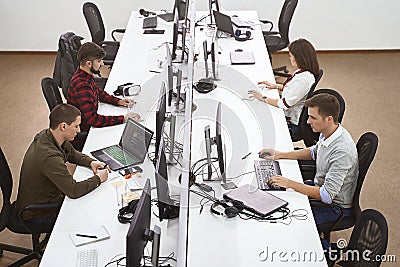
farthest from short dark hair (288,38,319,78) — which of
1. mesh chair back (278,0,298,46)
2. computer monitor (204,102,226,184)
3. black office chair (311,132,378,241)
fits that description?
mesh chair back (278,0,298,46)

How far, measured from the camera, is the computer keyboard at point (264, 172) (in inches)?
144

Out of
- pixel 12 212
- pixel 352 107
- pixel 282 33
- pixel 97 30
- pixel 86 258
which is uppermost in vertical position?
pixel 97 30

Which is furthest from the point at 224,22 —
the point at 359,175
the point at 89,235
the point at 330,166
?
the point at 89,235

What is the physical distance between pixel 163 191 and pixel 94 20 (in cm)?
342

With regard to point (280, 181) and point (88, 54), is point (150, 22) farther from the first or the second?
point (280, 181)

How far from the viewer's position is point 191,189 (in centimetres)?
364

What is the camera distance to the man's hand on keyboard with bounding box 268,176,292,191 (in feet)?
11.8

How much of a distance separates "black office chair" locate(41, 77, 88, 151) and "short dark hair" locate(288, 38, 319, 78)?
172cm

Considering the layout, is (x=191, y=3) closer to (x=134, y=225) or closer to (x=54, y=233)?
(x=54, y=233)

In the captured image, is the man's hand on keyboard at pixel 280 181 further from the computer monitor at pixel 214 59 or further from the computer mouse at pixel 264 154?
the computer monitor at pixel 214 59

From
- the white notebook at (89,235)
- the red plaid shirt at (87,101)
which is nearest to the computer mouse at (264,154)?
the red plaid shirt at (87,101)

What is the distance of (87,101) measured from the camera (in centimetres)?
438

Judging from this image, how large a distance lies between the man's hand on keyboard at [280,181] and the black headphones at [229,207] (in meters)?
0.28

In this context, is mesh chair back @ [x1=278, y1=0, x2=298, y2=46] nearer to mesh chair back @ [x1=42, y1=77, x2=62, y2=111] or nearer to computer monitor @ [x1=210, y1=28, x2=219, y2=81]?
computer monitor @ [x1=210, y1=28, x2=219, y2=81]
